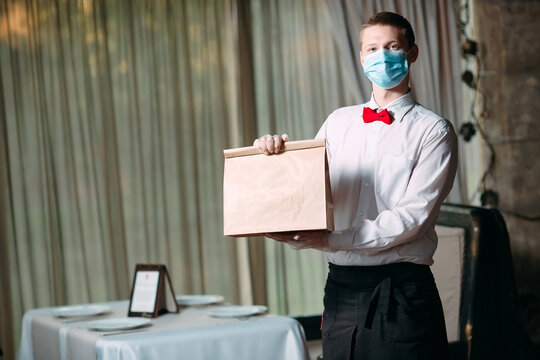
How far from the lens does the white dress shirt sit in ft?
5.89

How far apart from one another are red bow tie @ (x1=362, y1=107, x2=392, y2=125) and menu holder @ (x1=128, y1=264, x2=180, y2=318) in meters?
1.19

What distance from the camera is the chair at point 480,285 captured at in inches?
117

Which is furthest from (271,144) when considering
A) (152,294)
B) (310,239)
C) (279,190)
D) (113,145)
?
(113,145)

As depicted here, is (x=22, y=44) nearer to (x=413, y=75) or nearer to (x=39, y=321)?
(x=39, y=321)

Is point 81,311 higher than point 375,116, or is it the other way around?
point 375,116

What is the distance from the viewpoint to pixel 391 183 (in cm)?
189

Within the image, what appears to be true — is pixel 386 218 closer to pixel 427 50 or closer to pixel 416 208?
pixel 416 208

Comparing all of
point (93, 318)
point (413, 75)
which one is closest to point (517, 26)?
point (413, 75)

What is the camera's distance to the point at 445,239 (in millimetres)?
3174

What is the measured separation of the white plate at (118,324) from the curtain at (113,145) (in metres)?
1.53

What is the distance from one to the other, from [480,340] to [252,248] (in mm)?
1749

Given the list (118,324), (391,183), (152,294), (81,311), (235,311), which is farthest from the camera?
(81,311)

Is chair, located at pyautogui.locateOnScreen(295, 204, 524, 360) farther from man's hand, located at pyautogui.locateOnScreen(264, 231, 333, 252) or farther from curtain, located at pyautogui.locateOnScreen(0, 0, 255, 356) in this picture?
curtain, located at pyautogui.locateOnScreen(0, 0, 255, 356)

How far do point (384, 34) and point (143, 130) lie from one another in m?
2.53
